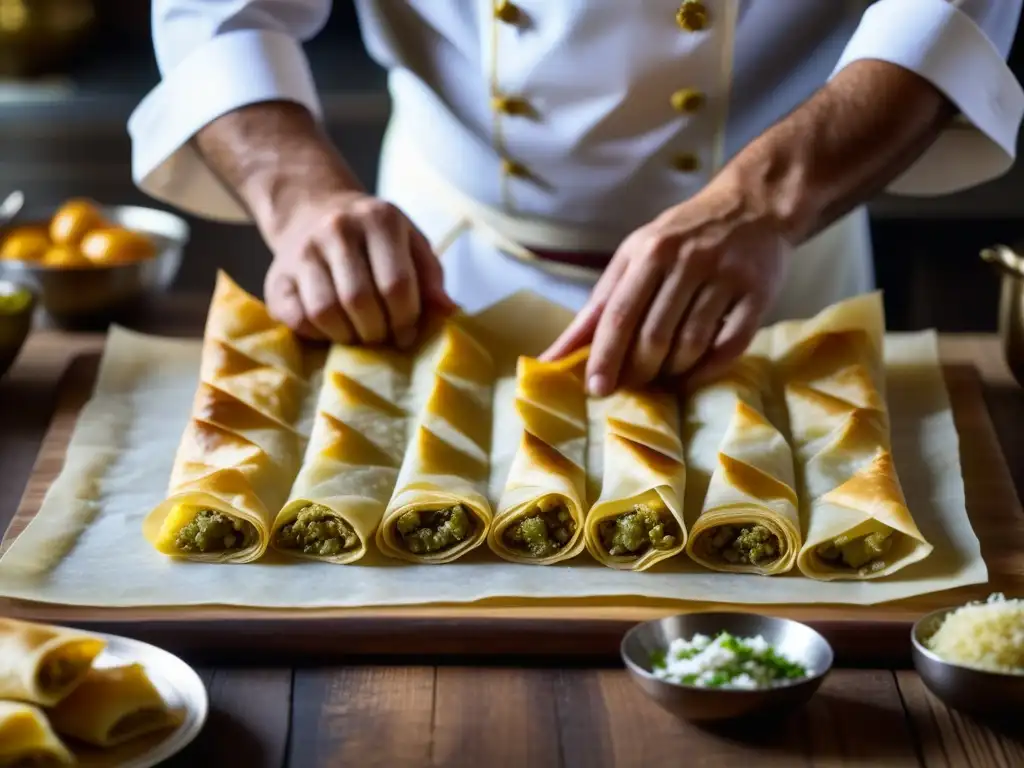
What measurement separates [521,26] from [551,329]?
17.4 inches

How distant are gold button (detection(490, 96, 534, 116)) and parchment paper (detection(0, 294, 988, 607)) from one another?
36cm

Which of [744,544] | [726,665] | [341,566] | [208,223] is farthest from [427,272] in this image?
[208,223]

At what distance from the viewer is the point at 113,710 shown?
1.16 metres

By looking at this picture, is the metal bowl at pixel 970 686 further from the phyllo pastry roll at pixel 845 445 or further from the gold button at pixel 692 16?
the gold button at pixel 692 16

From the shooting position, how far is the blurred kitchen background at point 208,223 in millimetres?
3865

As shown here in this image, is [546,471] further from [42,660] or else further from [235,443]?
[42,660]

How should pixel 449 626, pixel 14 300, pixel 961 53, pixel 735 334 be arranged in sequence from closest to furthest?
pixel 449 626
pixel 735 334
pixel 961 53
pixel 14 300

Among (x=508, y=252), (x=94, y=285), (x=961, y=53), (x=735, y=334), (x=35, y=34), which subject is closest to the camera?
(x=735, y=334)

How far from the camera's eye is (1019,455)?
194 centimetres

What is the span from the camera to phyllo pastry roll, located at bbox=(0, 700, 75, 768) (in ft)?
3.69

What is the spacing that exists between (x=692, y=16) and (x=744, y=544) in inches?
30.6

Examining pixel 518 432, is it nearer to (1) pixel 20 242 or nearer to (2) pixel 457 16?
(2) pixel 457 16

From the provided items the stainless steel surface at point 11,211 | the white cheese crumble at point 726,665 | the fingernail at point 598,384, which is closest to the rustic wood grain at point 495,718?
the white cheese crumble at point 726,665

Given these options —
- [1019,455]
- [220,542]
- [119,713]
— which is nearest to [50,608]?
[220,542]
